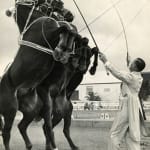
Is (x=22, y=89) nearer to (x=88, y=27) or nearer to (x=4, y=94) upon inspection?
(x=4, y=94)

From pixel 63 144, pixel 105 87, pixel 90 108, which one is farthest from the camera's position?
pixel 105 87

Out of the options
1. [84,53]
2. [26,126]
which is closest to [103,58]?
[84,53]

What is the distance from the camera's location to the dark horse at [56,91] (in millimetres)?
6594

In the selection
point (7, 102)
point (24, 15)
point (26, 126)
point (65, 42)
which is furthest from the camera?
point (26, 126)

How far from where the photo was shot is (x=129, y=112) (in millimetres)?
6695

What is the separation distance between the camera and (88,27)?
732cm

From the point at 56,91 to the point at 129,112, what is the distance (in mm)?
1372

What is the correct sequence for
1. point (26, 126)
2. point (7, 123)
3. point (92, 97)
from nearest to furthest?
point (7, 123) < point (26, 126) < point (92, 97)

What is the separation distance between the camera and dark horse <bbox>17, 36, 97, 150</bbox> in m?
6.59

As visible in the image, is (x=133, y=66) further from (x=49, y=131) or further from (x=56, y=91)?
(x=49, y=131)

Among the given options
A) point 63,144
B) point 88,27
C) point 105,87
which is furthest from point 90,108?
point 88,27

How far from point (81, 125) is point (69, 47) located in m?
8.18

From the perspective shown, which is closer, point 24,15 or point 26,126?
point 24,15

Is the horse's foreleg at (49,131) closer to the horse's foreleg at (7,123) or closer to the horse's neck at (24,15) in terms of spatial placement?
the horse's foreleg at (7,123)
